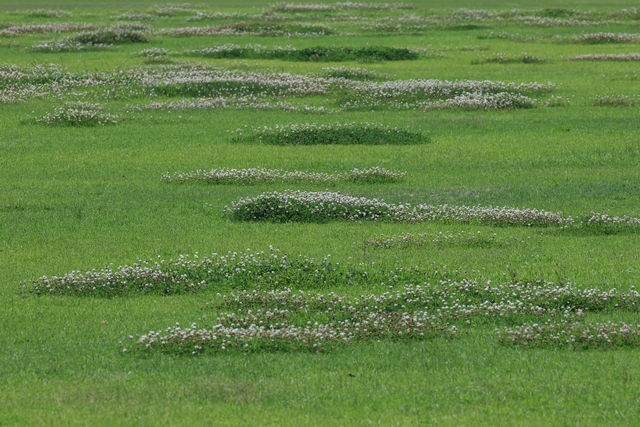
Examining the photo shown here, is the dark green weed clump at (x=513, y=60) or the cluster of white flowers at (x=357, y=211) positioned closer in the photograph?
the cluster of white flowers at (x=357, y=211)

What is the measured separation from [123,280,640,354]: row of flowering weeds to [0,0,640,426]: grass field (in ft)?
0.12

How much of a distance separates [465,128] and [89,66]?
19.2m

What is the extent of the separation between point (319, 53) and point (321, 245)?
2774 cm

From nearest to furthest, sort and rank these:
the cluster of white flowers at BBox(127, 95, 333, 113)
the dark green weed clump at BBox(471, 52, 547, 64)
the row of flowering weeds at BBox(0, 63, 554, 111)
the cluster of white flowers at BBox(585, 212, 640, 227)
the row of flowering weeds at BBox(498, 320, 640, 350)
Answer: the row of flowering weeds at BBox(498, 320, 640, 350) → the cluster of white flowers at BBox(585, 212, 640, 227) → the cluster of white flowers at BBox(127, 95, 333, 113) → the row of flowering weeds at BBox(0, 63, 554, 111) → the dark green weed clump at BBox(471, 52, 547, 64)

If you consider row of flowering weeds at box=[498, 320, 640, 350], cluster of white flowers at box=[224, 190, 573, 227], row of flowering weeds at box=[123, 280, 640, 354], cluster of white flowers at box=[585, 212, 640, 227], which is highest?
row of flowering weeds at box=[498, 320, 640, 350]

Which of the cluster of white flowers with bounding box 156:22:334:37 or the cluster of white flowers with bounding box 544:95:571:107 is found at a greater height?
the cluster of white flowers with bounding box 156:22:334:37

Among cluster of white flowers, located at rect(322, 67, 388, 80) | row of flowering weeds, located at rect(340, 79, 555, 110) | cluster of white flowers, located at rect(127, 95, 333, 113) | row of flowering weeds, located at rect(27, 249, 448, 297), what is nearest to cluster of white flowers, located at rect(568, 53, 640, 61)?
row of flowering weeds, located at rect(340, 79, 555, 110)

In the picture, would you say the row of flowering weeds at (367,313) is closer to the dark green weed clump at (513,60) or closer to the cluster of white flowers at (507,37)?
the dark green weed clump at (513,60)

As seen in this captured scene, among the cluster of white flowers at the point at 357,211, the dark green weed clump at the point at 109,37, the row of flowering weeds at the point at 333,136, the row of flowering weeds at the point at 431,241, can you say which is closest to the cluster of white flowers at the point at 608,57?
the row of flowering weeds at the point at 333,136

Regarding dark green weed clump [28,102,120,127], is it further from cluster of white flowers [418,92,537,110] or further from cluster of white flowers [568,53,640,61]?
cluster of white flowers [568,53,640,61]

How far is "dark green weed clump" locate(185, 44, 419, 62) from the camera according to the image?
42281 mm

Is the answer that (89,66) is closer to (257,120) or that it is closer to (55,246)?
(257,120)

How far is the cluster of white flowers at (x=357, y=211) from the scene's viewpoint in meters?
17.7

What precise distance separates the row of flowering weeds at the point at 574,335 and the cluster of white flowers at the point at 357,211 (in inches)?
231
